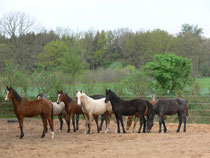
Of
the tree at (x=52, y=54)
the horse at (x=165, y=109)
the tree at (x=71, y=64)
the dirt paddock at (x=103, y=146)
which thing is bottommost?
the dirt paddock at (x=103, y=146)

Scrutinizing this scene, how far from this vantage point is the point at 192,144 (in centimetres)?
817

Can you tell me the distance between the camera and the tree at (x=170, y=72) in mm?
19359

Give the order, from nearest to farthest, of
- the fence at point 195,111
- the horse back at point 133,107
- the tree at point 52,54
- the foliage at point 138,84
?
the horse back at point 133,107 → the fence at point 195,111 → the foliage at point 138,84 → the tree at point 52,54

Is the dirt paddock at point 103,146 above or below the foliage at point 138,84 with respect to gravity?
below

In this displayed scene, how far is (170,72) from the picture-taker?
19.5 meters

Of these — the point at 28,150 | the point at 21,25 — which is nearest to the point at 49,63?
the point at 21,25

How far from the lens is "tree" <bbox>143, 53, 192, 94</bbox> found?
63.5ft

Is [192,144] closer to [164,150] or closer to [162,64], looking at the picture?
[164,150]

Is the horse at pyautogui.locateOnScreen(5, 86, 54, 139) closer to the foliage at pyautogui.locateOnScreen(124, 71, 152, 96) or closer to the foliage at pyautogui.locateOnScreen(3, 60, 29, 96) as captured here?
the foliage at pyautogui.locateOnScreen(3, 60, 29, 96)

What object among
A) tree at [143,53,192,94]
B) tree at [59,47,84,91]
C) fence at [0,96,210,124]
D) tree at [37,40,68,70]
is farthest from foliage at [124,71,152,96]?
tree at [37,40,68,70]

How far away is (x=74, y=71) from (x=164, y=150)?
20.3 m

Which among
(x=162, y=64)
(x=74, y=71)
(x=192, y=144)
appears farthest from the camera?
(x=74, y=71)

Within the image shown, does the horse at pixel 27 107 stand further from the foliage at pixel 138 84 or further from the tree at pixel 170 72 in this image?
the tree at pixel 170 72

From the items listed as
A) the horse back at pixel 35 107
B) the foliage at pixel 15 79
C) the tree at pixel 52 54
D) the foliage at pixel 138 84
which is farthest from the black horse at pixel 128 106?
the tree at pixel 52 54
